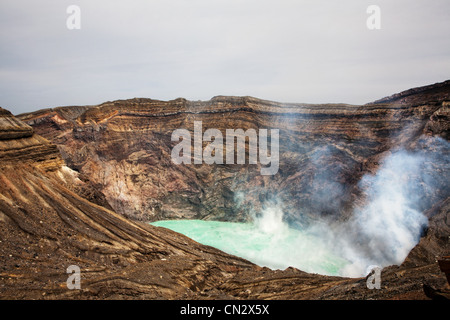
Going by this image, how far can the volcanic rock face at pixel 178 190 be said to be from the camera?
13211 millimetres

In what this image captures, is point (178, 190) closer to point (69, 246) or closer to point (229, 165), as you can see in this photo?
point (229, 165)

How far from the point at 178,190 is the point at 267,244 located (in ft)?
39.5

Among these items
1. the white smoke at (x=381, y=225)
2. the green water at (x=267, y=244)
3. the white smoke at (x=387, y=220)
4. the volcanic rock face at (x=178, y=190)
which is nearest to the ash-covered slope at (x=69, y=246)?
the volcanic rock face at (x=178, y=190)

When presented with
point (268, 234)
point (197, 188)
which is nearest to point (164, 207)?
point (197, 188)

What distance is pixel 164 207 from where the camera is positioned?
111 feet

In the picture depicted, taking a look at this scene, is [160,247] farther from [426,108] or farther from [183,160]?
[426,108]

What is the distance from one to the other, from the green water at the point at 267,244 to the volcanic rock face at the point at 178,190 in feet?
6.21

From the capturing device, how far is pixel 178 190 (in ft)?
113

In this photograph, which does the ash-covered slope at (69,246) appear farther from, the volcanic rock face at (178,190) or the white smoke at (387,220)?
the white smoke at (387,220)

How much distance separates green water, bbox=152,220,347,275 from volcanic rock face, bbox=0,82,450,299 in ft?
6.21

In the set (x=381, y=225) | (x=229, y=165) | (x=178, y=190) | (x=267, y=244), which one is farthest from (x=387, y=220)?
(x=178, y=190)

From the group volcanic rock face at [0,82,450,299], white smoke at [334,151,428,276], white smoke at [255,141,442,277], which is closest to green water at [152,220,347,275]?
white smoke at [255,141,442,277]

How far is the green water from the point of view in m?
22.1

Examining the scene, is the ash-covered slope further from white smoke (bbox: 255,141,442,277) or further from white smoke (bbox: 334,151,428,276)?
white smoke (bbox: 334,151,428,276)
